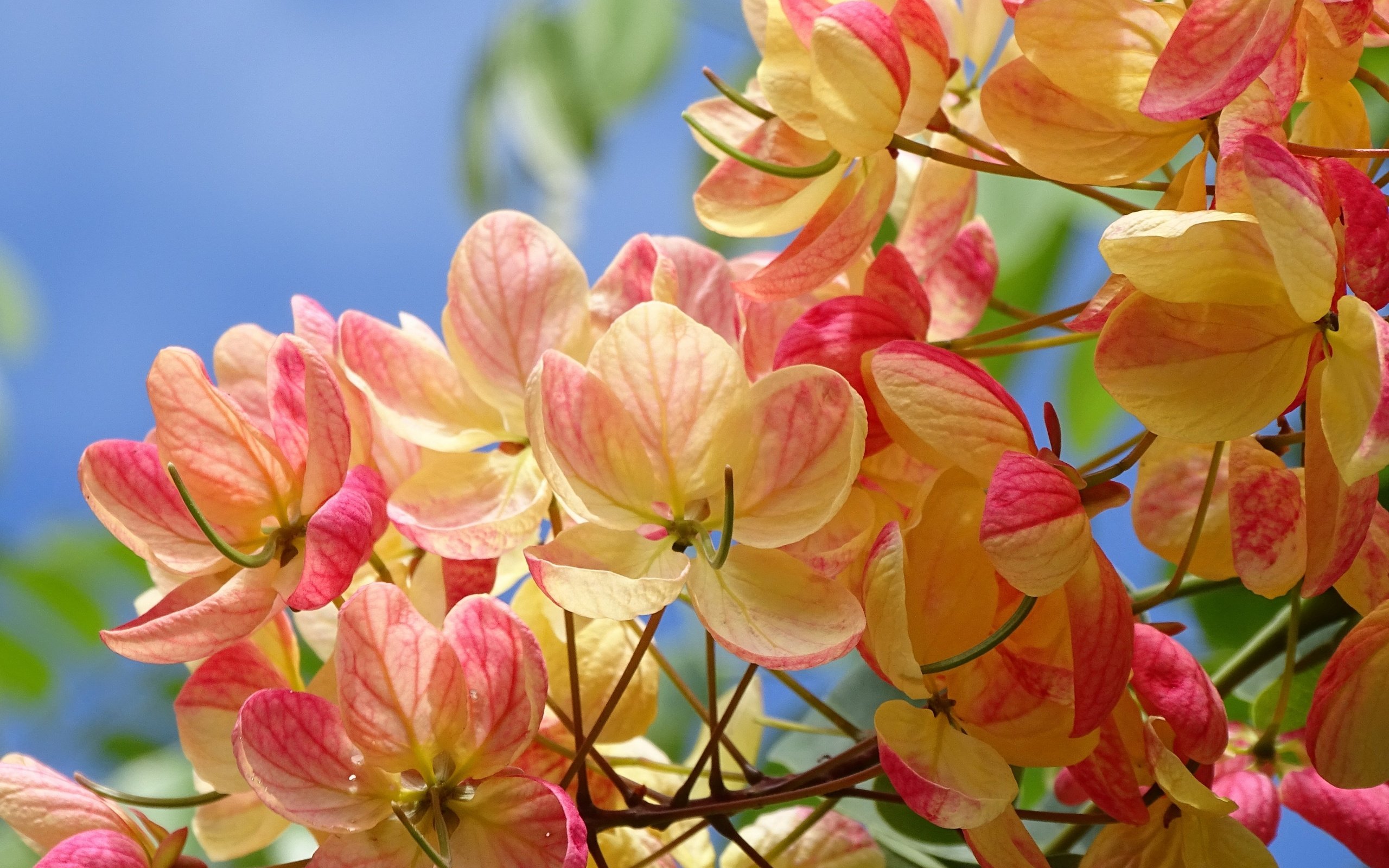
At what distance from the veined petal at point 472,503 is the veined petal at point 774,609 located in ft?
0.17

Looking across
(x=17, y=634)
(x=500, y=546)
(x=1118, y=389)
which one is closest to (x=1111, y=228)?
(x=1118, y=389)

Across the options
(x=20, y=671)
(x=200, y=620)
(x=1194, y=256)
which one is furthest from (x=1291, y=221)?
(x=20, y=671)

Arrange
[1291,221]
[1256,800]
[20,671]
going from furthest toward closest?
[20,671]
[1256,800]
[1291,221]

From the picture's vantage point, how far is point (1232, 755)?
384mm

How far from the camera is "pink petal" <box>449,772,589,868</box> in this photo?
0.88ft

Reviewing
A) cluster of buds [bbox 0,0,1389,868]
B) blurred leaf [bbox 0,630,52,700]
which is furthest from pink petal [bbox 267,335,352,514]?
blurred leaf [bbox 0,630,52,700]

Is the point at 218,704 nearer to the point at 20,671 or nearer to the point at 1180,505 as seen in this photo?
the point at 1180,505

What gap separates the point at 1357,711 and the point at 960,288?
0.17m

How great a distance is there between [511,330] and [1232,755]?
0.80ft

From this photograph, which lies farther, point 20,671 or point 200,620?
point 20,671

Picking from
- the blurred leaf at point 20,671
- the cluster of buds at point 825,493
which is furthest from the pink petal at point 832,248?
the blurred leaf at point 20,671

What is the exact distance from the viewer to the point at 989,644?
0.26 m

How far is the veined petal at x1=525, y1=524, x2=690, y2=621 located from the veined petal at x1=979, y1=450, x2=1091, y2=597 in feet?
0.21

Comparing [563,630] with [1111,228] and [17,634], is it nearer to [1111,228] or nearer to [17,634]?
[1111,228]
